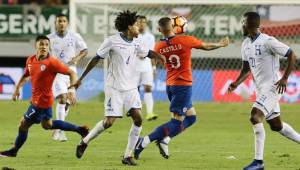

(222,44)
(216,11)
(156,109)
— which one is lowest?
(156,109)

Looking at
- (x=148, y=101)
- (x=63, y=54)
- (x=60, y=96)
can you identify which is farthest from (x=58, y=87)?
(x=148, y=101)

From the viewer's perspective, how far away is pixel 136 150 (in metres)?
14.0

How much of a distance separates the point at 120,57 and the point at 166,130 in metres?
1.43

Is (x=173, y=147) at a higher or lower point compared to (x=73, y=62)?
lower

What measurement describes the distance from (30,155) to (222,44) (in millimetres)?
3335

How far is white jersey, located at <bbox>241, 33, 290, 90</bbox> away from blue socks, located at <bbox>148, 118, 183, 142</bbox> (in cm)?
189

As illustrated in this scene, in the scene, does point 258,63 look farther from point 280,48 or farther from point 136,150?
point 136,150

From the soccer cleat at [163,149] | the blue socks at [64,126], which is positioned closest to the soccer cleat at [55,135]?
the blue socks at [64,126]

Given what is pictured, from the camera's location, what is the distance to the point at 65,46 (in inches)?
698

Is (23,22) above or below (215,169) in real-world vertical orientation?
below

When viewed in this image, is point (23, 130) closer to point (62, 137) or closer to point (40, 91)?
point (40, 91)

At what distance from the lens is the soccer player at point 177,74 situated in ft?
47.6

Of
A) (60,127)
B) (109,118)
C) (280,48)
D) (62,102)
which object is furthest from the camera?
(62,102)

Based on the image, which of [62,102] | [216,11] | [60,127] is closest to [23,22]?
[216,11]
